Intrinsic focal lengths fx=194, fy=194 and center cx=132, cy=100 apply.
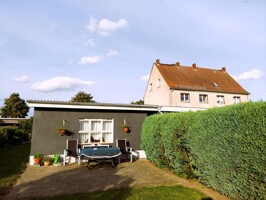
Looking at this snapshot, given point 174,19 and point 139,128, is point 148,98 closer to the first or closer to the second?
point 139,128

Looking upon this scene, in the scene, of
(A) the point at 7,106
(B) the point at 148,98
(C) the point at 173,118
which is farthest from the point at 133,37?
(A) the point at 7,106

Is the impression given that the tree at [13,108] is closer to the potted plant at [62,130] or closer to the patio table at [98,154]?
the potted plant at [62,130]

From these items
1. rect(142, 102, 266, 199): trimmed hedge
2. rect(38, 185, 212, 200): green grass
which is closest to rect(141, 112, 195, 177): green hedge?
rect(142, 102, 266, 199): trimmed hedge

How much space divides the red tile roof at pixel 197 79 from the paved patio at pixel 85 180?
15462 mm

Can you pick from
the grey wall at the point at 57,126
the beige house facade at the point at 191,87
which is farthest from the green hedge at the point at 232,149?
the beige house facade at the point at 191,87

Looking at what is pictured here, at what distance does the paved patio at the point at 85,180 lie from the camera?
5.83 meters

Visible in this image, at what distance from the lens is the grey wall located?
9906 mm

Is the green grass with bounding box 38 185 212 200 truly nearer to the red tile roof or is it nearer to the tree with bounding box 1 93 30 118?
the red tile roof

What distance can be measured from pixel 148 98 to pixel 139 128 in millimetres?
17223

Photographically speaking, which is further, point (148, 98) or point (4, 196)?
point (148, 98)

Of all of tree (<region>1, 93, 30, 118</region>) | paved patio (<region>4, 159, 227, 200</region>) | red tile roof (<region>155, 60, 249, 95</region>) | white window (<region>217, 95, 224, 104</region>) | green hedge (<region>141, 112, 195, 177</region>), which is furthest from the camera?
tree (<region>1, 93, 30, 118</region>)

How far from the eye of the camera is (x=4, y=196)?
545cm

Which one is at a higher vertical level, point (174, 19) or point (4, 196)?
point (174, 19)

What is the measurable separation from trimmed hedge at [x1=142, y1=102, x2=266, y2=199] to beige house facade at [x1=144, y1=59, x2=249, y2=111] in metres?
14.9
